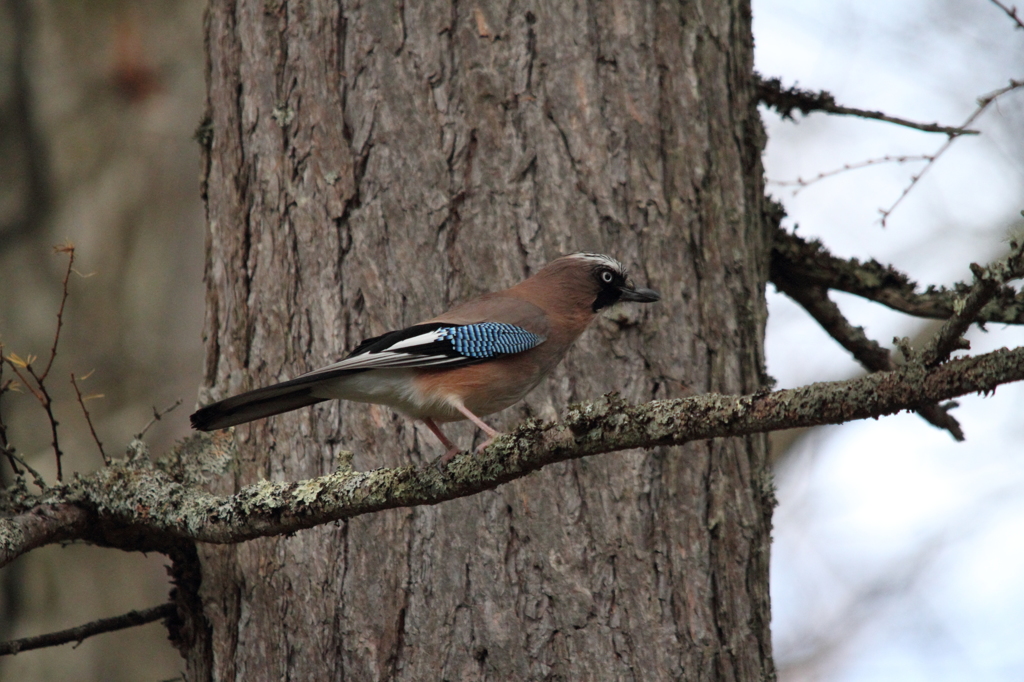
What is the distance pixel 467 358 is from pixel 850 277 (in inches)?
89.4

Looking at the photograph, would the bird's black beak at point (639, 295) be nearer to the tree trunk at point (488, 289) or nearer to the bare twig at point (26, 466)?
the tree trunk at point (488, 289)

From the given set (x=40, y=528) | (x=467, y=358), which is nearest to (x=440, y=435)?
(x=467, y=358)

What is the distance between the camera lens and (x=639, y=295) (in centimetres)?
436

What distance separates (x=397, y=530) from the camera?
4.11 m

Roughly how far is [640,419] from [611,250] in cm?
183

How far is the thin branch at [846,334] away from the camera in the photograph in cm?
498

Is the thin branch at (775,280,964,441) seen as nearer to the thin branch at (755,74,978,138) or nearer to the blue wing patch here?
the thin branch at (755,74,978,138)

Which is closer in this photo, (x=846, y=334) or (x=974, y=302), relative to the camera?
(x=974, y=302)

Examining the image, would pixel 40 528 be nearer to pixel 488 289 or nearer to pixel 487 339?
pixel 487 339

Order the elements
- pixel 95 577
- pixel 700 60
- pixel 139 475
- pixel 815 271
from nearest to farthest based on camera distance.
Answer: pixel 139 475 < pixel 700 60 < pixel 815 271 < pixel 95 577

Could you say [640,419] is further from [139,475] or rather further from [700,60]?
[700,60]

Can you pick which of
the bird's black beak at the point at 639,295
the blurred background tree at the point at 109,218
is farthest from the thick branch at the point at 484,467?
the blurred background tree at the point at 109,218

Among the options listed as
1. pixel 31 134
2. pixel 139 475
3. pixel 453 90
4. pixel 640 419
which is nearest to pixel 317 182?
pixel 453 90

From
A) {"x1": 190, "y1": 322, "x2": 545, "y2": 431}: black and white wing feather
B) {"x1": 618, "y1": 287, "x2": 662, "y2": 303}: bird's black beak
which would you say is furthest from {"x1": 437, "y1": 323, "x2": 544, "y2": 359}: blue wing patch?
{"x1": 618, "y1": 287, "x2": 662, "y2": 303}: bird's black beak
